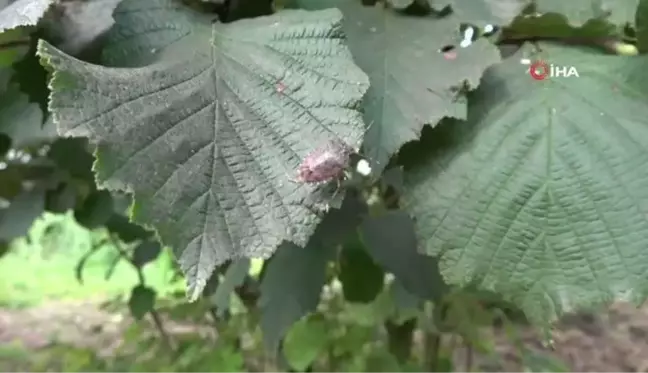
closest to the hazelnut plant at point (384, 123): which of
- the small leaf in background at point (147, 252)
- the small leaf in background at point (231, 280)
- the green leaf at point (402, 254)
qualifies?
the green leaf at point (402, 254)

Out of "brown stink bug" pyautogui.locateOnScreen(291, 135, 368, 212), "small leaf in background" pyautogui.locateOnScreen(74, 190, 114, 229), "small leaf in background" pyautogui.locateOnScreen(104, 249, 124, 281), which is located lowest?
"small leaf in background" pyautogui.locateOnScreen(104, 249, 124, 281)

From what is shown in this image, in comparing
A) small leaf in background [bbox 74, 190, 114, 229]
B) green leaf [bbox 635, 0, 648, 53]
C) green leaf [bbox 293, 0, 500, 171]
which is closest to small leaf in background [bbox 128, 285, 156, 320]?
small leaf in background [bbox 74, 190, 114, 229]

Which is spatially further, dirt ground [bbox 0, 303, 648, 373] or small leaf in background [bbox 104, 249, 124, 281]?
dirt ground [bbox 0, 303, 648, 373]

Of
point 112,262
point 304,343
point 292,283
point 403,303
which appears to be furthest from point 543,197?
point 112,262

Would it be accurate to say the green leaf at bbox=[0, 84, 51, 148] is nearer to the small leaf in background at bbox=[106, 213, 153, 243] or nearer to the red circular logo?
the small leaf in background at bbox=[106, 213, 153, 243]

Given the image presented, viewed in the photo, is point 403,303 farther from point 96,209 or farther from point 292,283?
point 96,209

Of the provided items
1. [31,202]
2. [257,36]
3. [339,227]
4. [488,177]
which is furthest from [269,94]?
[31,202]

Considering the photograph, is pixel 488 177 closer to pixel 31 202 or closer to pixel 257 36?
pixel 257 36
